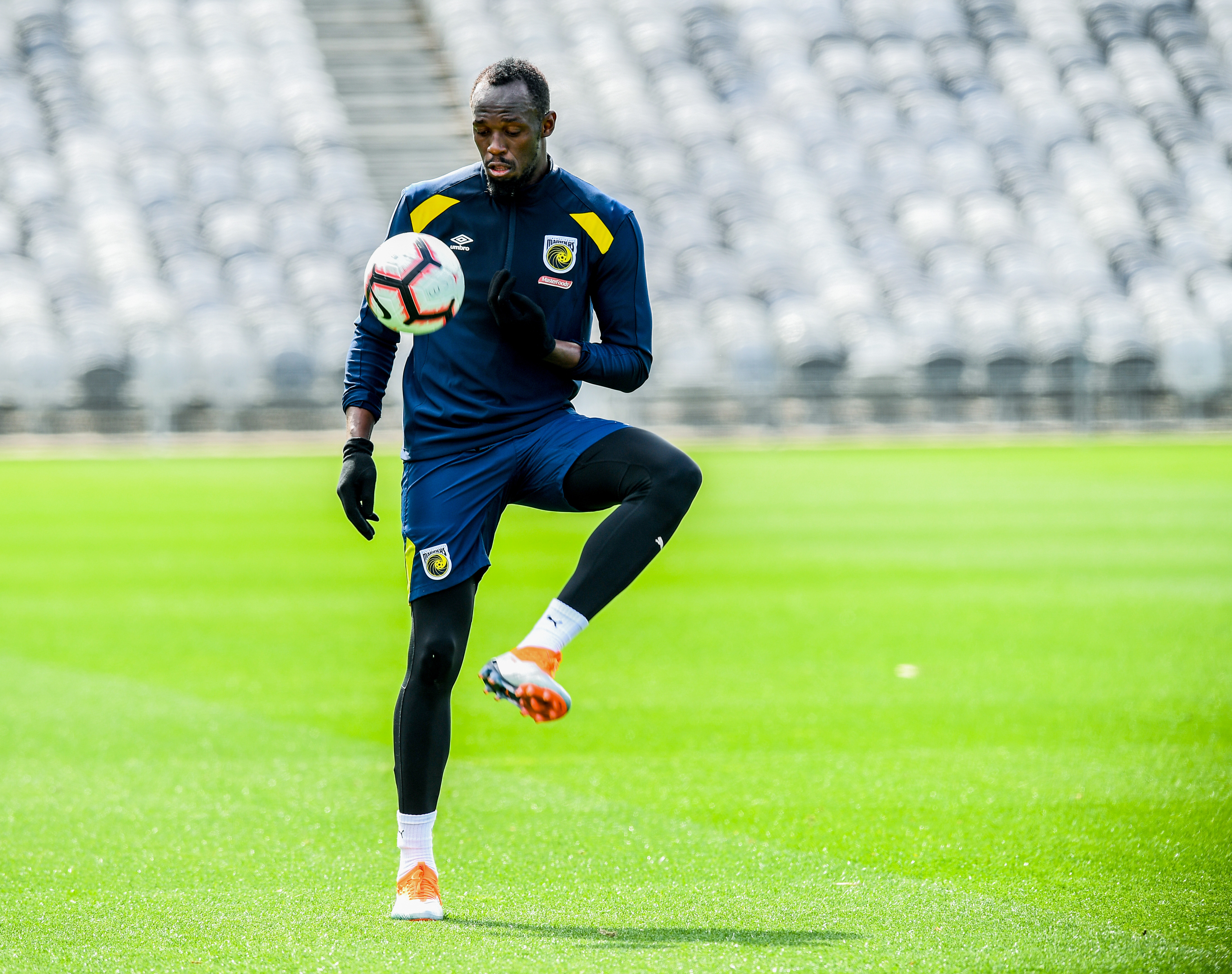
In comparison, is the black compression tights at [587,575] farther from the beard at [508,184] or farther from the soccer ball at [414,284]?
the beard at [508,184]

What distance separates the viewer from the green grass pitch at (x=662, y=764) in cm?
414

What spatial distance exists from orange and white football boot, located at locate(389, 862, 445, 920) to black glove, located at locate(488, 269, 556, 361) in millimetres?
1446

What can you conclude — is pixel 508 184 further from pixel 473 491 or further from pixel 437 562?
pixel 437 562

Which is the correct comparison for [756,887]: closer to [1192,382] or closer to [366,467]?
[366,467]

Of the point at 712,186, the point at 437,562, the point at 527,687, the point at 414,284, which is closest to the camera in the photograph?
the point at 527,687

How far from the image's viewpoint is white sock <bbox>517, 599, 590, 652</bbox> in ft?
13.3

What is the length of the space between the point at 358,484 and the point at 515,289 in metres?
0.69

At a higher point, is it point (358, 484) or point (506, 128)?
point (506, 128)

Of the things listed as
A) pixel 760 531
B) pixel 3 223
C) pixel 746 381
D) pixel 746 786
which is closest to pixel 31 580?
pixel 760 531

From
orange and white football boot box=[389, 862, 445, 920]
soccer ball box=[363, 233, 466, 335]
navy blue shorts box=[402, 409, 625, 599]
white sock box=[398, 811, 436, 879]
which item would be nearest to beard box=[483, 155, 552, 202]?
soccer ball box=[363, 233, 466, 335]

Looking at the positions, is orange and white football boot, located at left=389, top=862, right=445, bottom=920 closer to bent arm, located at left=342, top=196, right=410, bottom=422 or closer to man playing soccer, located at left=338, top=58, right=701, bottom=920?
man playing soccer, located at left=338, top=58, right=701, bottom=920

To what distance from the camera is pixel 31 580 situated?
1255 centimetres

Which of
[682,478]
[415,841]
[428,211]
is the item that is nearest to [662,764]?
[415,841]

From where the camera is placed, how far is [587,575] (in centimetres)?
425
